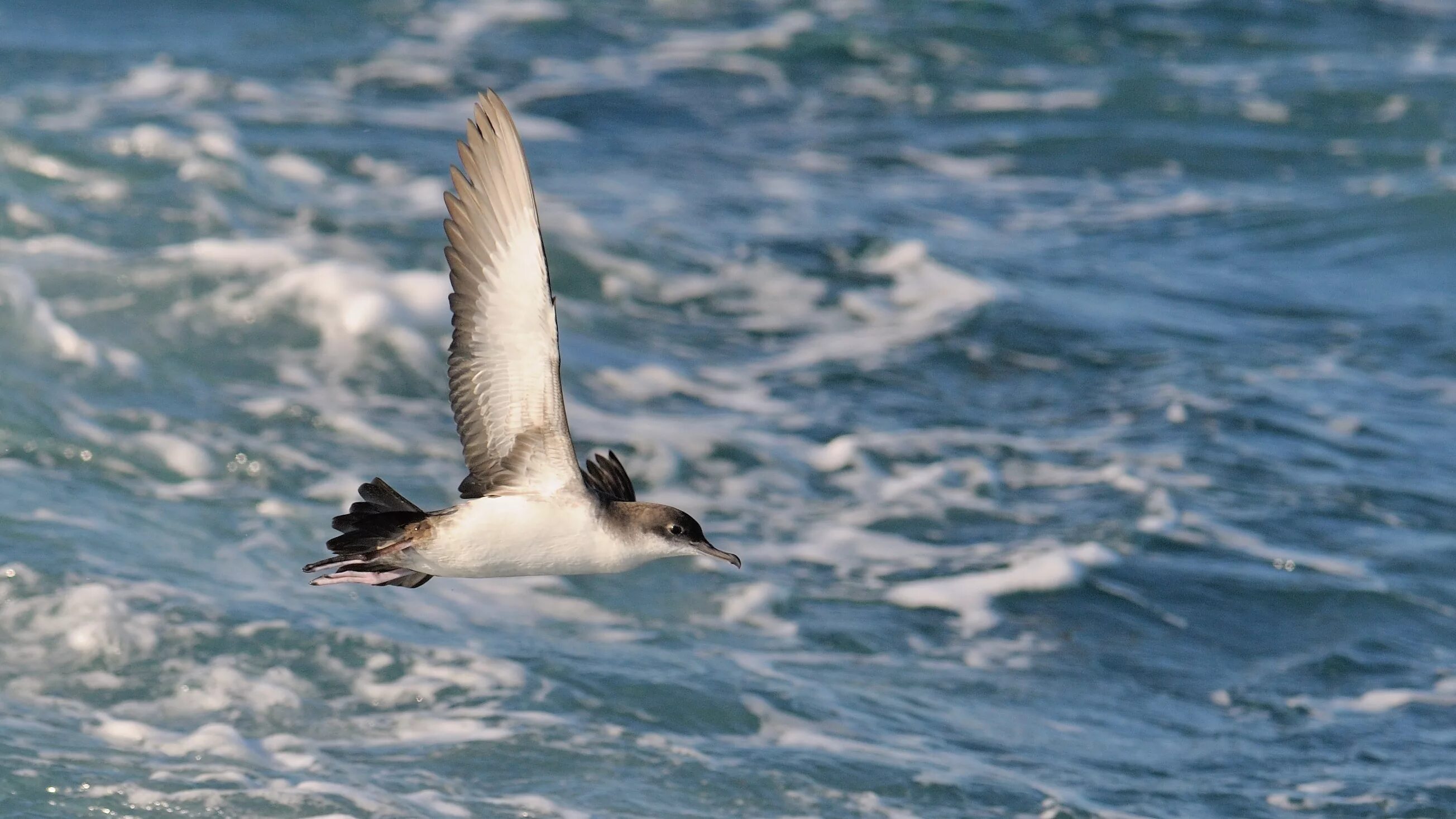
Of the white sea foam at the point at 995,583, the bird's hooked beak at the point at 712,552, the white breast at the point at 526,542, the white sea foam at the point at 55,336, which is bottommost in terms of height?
the white breast at the point at 526,542

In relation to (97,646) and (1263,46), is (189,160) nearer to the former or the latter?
(97,646)

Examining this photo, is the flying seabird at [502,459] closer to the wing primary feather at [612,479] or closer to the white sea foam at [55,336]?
the wing primary feather at [612,479]

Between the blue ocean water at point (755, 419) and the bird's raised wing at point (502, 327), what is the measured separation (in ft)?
5.54

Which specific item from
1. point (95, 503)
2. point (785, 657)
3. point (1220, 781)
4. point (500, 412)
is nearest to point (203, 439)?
point (95, 503)

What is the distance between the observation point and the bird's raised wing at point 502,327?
14.5 ft

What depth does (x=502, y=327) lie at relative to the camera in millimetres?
4566

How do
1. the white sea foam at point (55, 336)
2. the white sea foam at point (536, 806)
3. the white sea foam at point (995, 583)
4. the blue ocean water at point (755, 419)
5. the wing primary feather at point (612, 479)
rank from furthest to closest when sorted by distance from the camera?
1. the white sea foam at point (55, 336)
2. the white sea foam at point (995, 583)
3. the blue ocean water at point (755, 419)
4. the white sea foam at point (536, 806)
5. the wing primary feather at point (612, 479)

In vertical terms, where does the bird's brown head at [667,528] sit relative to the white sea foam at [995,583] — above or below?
below

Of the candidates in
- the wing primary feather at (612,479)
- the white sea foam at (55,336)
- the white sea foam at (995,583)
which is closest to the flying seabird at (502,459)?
the wing primary feather at (612,479)

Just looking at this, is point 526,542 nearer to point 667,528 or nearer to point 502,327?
point 667,528

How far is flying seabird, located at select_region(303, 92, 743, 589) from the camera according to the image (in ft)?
14.6

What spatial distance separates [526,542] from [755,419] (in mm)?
5217

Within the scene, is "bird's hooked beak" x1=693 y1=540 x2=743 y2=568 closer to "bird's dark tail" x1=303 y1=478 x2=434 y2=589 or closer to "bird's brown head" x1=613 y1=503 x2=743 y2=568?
"bird's brown head" x1=613 y1=503 x2=743 y2=568

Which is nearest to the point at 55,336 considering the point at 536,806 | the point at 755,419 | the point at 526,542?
the point at 755,419
